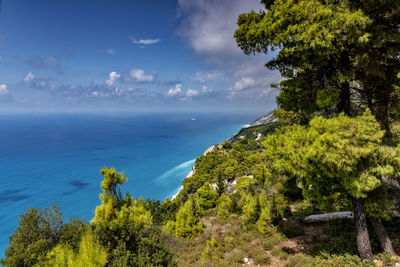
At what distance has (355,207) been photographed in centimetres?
668

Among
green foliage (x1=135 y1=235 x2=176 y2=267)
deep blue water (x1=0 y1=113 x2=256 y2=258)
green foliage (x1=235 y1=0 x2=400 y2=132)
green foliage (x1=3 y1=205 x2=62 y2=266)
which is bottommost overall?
deep blue water (x1=0 y1=113 x2=256 y2=258)

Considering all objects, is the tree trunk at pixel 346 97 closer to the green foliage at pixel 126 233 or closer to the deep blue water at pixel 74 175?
the green foliage at pixel 126 233

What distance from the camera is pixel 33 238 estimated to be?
43.3 feet

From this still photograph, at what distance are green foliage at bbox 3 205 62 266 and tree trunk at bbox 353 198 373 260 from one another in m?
17.4

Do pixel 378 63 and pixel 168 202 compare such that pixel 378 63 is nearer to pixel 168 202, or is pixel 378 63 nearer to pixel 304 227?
pixel 304 227

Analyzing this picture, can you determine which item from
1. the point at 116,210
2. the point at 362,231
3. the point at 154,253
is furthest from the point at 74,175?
the point at 362,231

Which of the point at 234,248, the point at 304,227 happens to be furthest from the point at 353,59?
the point at 234,248

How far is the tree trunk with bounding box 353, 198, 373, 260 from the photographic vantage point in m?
6.42

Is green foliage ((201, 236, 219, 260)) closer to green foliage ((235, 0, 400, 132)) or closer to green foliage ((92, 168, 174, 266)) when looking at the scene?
green foliage ((92, 168, 174, 266))

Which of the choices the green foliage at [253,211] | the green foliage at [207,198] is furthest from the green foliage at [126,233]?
the green foliage at [207,198]

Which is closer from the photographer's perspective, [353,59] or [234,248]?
[353,59]

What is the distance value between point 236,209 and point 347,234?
8916mm

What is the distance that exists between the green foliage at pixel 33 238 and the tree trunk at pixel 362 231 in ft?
57.0

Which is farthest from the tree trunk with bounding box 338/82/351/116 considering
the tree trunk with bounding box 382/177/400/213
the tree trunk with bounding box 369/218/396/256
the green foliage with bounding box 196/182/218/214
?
the green foliage with bounding box 196/182/218/214
